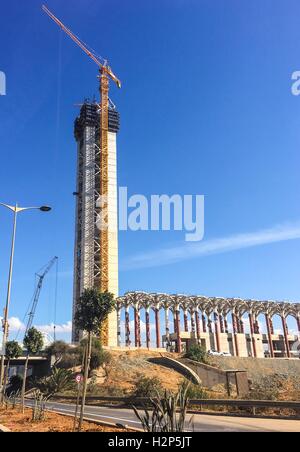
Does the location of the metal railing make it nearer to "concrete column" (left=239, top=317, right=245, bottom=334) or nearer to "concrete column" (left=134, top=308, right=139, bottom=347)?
"concrete column" (left=134, top=308, right=139, bottom=347)

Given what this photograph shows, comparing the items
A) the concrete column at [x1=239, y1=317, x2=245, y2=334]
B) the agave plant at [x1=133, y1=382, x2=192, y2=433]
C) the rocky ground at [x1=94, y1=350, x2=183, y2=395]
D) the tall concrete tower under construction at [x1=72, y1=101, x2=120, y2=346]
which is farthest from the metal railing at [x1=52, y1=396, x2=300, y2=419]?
the concrete column at [x1=239, y1=317, x2=245, y2=334]

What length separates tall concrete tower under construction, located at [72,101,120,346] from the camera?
4518 inches

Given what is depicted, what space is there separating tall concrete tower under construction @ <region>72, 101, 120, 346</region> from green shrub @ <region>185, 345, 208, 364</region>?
3536 cm

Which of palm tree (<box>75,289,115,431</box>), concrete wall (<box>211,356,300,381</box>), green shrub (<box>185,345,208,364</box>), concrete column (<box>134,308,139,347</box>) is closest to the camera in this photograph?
palm tree (<box>75,289,115,431</box>)

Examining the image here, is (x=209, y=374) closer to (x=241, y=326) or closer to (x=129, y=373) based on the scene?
(x=129, y=373)

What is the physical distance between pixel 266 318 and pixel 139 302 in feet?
128

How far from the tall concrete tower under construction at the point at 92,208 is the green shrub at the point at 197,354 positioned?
116 ft

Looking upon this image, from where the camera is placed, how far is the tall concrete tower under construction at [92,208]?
115 m

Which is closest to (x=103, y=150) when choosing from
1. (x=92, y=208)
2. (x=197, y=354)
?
(x=92, y=208)

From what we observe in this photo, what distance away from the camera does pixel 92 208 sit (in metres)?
122

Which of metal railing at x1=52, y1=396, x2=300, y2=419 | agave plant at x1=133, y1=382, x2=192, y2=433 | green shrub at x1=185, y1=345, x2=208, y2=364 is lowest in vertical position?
metal railing at x1=52, y1=396, x2=300, y2=419

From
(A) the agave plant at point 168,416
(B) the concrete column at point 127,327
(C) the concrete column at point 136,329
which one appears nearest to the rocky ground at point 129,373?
(C) the concrete column at point 136,329

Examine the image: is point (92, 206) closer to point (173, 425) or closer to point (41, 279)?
point (41, 279)

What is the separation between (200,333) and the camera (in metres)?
106
